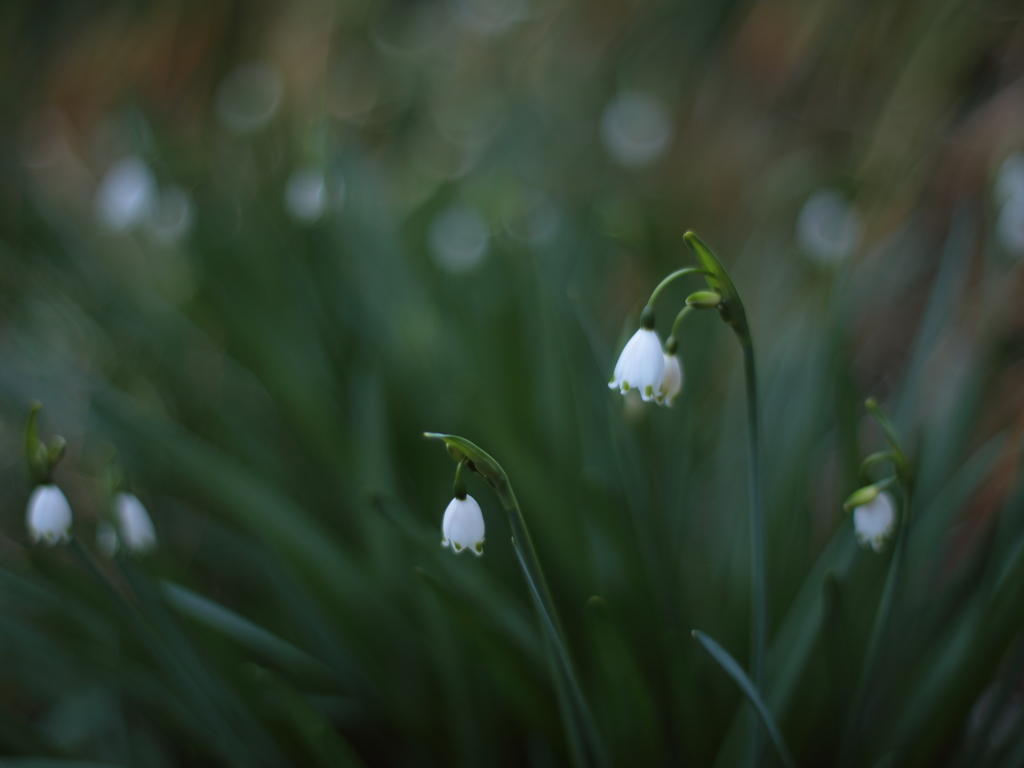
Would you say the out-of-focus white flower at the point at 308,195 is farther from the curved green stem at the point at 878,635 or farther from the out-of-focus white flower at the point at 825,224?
the curved green stem at the point at 878,635

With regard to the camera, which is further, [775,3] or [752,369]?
→ [775,3]

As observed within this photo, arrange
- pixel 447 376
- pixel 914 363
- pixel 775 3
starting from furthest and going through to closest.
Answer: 1. pixel 775 3
2. pixel 447 376
3. pixel 914 363

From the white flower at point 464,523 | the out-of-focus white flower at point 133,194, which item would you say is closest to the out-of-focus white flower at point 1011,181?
the white flower at point 464,523

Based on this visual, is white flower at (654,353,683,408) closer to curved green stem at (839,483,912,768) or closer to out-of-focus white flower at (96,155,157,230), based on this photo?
curved green stem at (839,483,912,768)

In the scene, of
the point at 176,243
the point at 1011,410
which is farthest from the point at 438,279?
the point at 1011,410

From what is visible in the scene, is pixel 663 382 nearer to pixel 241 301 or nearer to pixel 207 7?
pixel 241 301

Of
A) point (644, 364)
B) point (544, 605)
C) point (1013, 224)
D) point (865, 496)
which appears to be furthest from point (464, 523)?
point (1013, 224)
